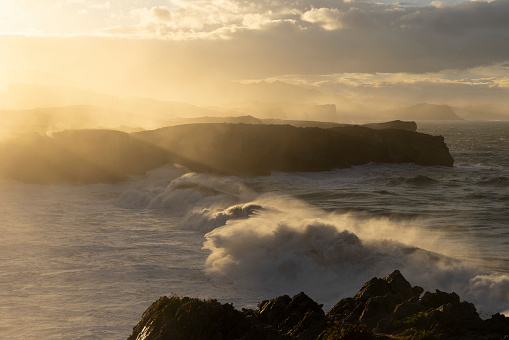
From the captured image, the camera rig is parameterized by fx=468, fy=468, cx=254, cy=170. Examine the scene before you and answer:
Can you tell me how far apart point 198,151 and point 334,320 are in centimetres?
4395

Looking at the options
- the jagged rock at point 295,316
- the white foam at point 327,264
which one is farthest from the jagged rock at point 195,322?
the white foam at point 327,264

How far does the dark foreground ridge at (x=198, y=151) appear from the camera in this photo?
49281 mm

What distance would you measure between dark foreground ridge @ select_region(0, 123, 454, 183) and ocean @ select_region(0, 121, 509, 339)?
7912mm

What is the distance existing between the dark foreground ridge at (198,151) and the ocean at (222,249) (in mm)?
7912

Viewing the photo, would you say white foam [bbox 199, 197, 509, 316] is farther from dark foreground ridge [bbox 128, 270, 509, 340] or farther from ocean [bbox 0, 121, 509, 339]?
dark foreground ridge [bbox 128, 270, 509, 340]

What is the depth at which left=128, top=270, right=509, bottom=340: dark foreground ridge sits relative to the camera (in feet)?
31.7

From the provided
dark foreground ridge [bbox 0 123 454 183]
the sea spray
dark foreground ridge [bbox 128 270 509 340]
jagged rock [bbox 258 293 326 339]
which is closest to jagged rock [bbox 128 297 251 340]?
dark foreground ridge [bbox 128 270 509 340]

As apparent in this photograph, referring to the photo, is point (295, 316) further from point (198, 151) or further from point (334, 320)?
point (198, 151)

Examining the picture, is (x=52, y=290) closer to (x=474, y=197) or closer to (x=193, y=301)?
(x=193, y=301)

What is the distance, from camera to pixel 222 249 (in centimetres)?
2325

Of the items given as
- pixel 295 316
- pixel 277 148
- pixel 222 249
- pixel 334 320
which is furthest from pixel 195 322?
pixel 277 148

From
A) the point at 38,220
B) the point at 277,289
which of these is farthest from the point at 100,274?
the point at 38,220

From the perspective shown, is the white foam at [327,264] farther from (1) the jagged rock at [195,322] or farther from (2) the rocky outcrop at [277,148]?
(2) the rocky outcrop at [277,148]

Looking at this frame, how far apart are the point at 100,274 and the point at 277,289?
288 inches
